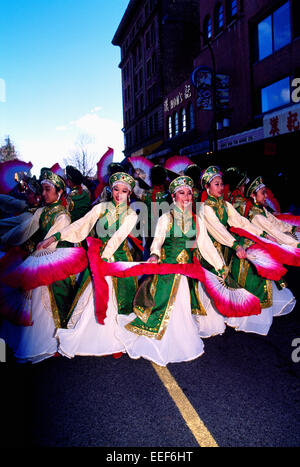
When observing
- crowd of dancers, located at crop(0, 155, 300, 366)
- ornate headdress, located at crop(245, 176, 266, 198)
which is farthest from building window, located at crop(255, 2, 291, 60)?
crowd of dancers, located at crop(0, 155, 300, 366)

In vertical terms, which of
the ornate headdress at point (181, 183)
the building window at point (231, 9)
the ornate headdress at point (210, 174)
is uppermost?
the building window at point (231, 9)

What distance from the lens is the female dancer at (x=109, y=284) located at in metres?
3.52

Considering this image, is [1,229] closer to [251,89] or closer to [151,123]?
[251,89]

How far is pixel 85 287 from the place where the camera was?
3.80 m

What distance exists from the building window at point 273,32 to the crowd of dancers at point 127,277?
12737 millimetres

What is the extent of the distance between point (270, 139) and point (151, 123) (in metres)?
23.5

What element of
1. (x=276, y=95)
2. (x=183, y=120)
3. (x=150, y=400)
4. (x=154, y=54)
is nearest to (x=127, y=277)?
(x=150, y=400)

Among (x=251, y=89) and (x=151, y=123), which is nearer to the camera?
(x=251, y=89)

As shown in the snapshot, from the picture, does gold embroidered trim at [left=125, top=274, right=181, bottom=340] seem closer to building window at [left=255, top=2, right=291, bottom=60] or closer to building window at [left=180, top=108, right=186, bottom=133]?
building window at [left=255, top=2, right=291, bottom=60]

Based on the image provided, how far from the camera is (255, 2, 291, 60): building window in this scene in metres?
13.3

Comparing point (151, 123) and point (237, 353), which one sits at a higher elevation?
point (151, 123)

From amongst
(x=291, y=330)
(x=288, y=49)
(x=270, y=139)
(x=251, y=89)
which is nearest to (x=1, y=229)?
(x=291, y=330)

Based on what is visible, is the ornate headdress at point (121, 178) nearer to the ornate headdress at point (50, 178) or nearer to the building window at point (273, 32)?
the ornate headdress at point (50, 178)

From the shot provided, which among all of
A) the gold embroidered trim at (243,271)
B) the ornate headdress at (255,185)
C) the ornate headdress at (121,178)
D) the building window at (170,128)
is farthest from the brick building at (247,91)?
the ornate headdress at (121,178)
